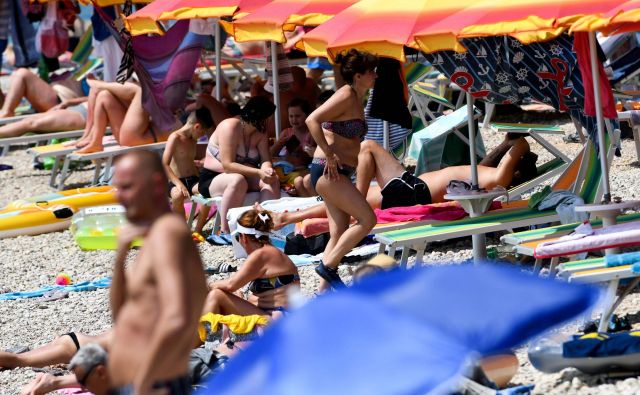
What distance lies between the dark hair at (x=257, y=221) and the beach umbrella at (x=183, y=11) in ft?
10.6

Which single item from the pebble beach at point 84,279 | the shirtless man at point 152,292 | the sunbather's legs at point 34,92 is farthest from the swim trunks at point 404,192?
the sunbather's legs at point 34,92

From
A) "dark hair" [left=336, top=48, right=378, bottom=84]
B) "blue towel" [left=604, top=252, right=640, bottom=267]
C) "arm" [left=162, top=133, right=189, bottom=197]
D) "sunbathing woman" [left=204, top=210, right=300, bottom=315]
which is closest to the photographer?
"blue towel" [left=604, top=252, right=640, bottom=267]

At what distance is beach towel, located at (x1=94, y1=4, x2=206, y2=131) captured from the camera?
10797 mm

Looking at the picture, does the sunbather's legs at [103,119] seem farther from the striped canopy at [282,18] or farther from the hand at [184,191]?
the striped canopy at [282,18]

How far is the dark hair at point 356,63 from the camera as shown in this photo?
662 cm

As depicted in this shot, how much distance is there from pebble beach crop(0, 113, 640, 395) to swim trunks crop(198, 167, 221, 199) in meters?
0.40

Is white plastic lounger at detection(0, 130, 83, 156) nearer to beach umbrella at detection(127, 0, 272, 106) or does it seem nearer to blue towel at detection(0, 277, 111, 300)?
beach umbrella at detection(127, 0, 272, 106)

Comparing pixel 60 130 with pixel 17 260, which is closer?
pixel 17 260

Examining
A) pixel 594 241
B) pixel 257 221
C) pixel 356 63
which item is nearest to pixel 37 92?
pixel 356 63

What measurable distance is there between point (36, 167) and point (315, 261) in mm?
6317

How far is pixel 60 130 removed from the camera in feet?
40.5

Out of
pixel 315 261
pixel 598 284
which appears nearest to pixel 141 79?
pixel 315 261

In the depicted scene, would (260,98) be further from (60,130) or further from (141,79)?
(60,130)

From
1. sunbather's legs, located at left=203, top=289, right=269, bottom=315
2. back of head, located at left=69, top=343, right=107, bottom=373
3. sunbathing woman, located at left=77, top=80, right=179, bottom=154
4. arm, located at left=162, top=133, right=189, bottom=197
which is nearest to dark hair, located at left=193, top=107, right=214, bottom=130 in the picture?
arm, located at left=162, top=133, right=189, bottom=197
